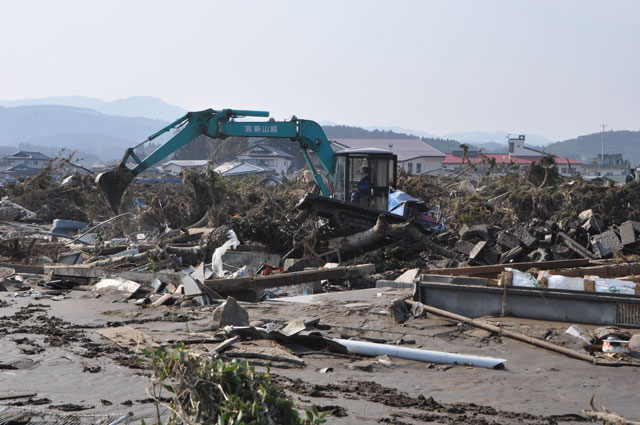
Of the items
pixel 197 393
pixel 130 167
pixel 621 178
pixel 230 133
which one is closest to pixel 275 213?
pixel 230 133

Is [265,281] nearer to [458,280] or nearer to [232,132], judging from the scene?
[458,280]

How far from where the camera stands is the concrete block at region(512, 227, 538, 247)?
14453 millimetres

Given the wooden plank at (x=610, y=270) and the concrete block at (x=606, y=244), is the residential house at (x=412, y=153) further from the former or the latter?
the wooden plank at (x=610, y=270)

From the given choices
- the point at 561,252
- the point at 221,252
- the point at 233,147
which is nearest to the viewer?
the point at 561,252

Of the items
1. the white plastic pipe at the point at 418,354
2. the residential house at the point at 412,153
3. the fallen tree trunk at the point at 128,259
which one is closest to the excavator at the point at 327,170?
the fallen tree trunk at the point at 128,259

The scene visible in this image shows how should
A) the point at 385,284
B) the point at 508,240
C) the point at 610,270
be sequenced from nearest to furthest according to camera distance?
the point at 610,270, the point at 385,284, the point at 508,240

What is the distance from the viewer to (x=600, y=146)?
158 m

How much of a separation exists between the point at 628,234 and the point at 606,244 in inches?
18.8

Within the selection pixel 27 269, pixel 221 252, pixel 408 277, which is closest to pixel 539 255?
pixel 408 277

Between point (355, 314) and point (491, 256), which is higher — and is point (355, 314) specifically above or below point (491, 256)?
below

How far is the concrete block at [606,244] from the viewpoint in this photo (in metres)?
14.2

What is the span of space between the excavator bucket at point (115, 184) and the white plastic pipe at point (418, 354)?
9.24 m

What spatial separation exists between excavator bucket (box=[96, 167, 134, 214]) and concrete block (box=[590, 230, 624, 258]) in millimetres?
9943

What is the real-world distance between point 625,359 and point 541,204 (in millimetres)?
12859
